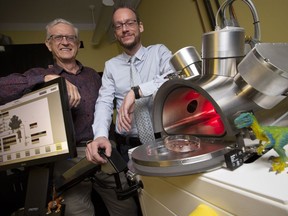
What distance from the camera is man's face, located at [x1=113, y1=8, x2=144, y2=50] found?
3.82 ft

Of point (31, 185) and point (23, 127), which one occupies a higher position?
point (23, 127)

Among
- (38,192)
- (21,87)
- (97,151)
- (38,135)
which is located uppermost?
(21,87)

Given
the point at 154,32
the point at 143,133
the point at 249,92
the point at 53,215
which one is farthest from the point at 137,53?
the point at 154,32

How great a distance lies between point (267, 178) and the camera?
0.38 metres

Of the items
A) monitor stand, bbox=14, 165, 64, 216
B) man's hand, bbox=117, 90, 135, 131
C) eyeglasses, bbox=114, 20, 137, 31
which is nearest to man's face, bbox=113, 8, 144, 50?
eyeglasses, bbox=114, 20, 137, 31

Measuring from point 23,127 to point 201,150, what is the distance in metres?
0.82

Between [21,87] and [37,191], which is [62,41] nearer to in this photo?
[21,87]

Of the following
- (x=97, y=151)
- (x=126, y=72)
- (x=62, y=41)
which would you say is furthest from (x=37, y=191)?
(x=62, y=41)

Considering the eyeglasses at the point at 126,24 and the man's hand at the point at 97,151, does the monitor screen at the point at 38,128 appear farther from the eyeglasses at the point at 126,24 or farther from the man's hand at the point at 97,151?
the eyeglasses at the point at 126,24

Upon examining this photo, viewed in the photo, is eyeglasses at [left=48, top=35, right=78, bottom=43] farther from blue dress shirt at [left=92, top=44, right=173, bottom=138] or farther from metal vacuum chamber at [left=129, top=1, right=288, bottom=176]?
metal vacuum chamber at [left=129, top=1, right=288, bottom=176]

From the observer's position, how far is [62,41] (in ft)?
4.32

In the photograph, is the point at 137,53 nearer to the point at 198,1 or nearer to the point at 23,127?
the point at 23,127

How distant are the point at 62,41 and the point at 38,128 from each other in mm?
672

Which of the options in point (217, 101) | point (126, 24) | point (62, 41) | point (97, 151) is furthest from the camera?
point (62, 41)
